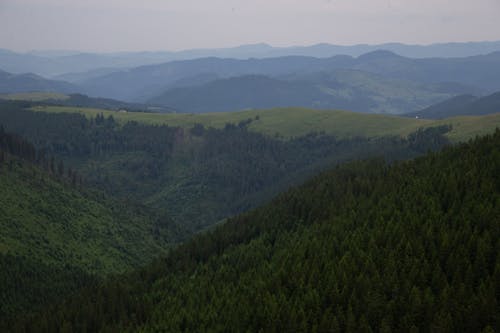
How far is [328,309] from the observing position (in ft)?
196

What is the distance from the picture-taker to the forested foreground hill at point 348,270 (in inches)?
2281

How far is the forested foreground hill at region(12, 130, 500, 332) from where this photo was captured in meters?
57.9

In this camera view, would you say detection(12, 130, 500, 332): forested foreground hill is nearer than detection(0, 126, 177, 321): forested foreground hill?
→ Yes

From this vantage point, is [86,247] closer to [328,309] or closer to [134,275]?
[134,275]

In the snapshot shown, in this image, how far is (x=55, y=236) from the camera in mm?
143125

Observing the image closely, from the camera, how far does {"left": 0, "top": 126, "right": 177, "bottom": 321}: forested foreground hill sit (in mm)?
110625

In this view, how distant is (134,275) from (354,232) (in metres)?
55.2

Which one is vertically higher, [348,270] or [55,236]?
[348,270]

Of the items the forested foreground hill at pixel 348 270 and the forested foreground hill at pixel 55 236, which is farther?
the forested foreground hill at pixel 55 236

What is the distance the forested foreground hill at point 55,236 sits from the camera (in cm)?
11062

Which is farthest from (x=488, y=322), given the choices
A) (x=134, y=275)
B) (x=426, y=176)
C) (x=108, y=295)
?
(x=134, y=275)

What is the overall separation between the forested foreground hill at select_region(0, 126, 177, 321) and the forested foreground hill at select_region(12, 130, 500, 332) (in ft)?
57.4

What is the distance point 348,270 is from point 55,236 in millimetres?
104345

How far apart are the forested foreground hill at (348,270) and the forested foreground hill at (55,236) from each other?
17504mm
